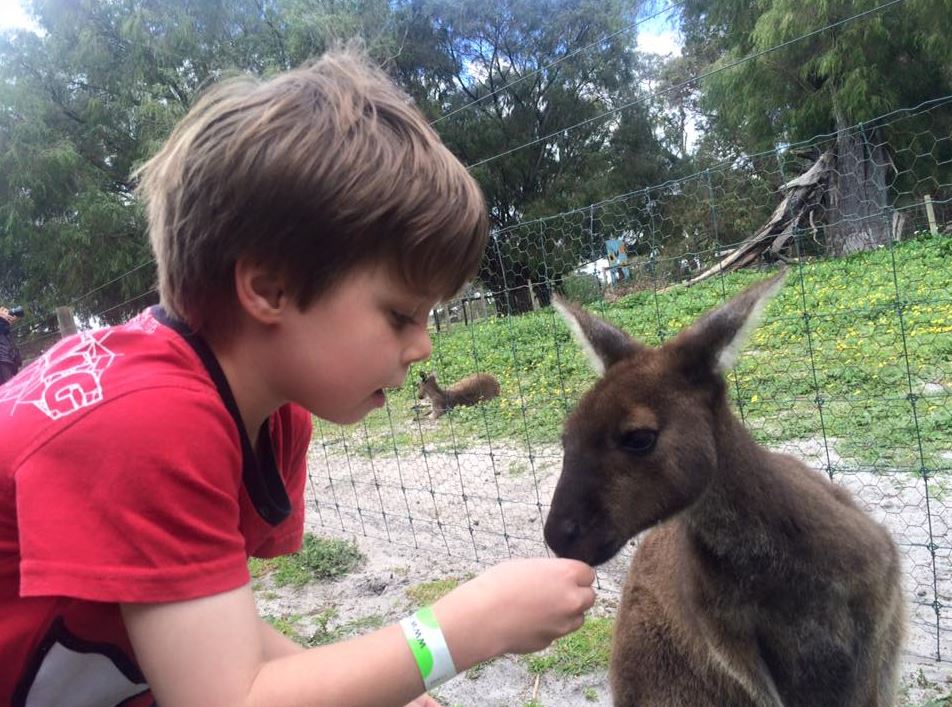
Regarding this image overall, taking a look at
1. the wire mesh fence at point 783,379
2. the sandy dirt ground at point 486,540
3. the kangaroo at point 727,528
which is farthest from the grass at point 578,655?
the kangaroo at point 727,528

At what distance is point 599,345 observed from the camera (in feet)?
6.97

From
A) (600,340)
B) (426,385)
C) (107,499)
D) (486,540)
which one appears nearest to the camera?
(107,499)

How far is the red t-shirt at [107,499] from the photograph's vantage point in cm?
100

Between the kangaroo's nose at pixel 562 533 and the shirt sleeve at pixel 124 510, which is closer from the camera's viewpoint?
the shirt sleeve at pixel 124 510

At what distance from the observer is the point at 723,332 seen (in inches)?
73.5

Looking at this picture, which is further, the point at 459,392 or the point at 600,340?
the point at 459,392

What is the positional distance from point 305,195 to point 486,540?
113 inches

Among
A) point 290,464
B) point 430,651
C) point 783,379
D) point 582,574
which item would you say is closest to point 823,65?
point 783,379

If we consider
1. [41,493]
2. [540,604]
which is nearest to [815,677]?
[540,604]

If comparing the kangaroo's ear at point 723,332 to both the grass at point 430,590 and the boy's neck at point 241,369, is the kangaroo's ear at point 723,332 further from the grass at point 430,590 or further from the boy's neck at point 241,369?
the grass at point 430,590

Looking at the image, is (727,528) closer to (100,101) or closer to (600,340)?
(600,340)

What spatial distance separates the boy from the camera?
1024 mm

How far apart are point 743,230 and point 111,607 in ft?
27.3

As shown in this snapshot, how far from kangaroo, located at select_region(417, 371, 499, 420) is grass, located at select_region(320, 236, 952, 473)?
398 millimetres
